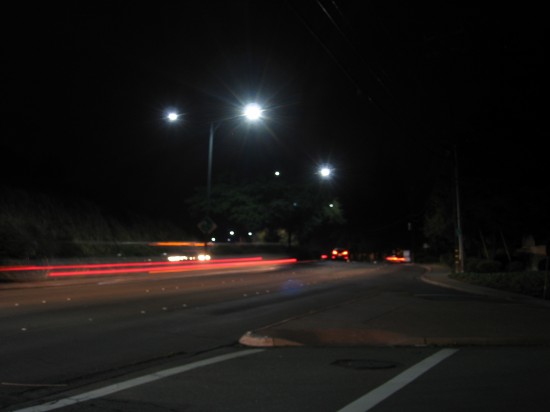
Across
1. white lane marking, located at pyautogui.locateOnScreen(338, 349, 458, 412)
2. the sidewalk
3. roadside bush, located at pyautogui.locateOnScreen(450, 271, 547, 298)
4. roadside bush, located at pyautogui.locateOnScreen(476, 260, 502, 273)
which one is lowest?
white lane marking, located at pyautogui.locateOnScreen(338, 349, 458, 412)

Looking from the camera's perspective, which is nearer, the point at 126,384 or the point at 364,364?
the point at 126,384

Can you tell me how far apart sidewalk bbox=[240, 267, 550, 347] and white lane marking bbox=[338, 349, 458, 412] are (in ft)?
4.02

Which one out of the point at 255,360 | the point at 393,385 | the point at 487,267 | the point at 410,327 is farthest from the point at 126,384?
the point at 487,267

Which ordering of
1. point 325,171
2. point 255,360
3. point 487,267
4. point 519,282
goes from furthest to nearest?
point 325,171
point 487,267
point 519,282
point 255,360

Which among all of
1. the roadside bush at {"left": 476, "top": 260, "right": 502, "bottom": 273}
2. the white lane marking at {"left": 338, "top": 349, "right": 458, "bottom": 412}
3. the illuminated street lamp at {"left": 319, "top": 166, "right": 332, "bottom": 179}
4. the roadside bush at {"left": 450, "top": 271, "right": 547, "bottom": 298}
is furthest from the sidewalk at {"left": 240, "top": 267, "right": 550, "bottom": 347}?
the illuminated street lamp at {"left": 319, "top": 166, "right": 332, "bottom": 179}

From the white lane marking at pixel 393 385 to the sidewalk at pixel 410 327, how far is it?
1.22 meters

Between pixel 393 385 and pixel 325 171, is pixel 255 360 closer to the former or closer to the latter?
pixel 393 385

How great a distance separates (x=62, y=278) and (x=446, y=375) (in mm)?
23284

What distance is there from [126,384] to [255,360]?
231cm

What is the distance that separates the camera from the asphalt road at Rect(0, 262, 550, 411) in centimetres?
672

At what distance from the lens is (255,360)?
9.14 meters

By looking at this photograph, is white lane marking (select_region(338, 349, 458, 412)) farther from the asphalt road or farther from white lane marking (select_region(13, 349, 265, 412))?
white lane marking (select_region(13, 349, 265, 412))

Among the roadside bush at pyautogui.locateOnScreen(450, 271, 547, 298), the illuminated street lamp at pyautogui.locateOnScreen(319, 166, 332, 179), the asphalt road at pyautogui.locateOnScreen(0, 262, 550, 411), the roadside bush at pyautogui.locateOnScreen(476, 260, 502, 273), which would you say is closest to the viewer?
the asphalt road at pyautogui.locateOnScreen(0, 262, 550, 411)

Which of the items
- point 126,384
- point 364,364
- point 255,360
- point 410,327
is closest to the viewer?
point 126,384
